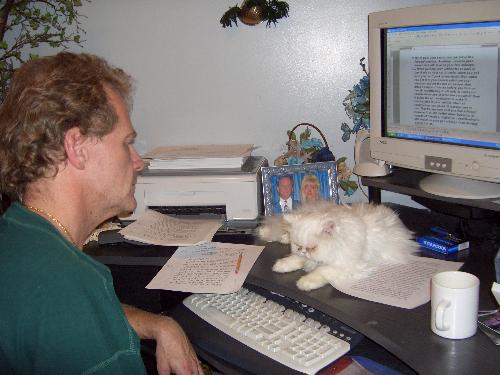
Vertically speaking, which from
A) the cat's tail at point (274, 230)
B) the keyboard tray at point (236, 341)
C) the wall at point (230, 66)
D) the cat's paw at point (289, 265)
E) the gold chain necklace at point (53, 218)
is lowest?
the keyboard tray at point (236, 341)

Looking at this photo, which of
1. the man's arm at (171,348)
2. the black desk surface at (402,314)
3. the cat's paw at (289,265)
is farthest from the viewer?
the cat's paw at (289,265)

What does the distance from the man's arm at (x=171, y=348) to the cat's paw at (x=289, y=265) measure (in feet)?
0.93

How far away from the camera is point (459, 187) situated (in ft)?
4.75

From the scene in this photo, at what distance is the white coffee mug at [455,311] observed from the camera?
1.06 m

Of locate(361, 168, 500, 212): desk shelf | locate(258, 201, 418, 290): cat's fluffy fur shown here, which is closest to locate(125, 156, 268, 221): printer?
locate(258, 201, 418, 290): cat's fluffy fur

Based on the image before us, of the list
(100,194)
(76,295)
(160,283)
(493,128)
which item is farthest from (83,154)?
(493,128)

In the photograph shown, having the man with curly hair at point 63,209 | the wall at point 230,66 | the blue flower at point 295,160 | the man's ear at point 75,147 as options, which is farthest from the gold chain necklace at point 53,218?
the wall at point 230,66

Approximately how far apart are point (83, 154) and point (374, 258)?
29.6 inches

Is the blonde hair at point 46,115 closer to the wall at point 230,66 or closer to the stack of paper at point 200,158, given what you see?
the stack of paper at point 200,158

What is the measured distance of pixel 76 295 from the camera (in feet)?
3.01

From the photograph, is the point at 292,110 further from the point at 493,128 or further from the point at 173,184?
the point at 493,128

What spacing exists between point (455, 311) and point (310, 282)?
0.35 meters

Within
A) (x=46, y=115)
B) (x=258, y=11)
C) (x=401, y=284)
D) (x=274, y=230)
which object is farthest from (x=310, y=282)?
(x=258, y=11)

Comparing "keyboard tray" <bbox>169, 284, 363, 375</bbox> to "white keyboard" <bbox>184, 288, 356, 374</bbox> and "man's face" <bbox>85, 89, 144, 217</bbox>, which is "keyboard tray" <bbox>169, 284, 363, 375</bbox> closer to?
"white keyboard" <bbox>184, 288, 356, 374</bbox>
